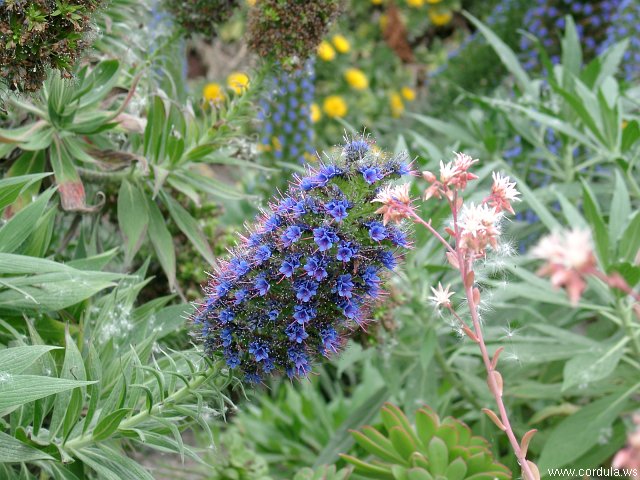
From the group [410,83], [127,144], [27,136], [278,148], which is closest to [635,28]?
[278,148]

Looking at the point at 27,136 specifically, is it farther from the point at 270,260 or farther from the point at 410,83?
the point at 410,83

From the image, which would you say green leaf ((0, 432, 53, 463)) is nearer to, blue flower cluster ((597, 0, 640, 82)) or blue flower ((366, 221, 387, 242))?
blue flower ((366, 221, 387, 242))

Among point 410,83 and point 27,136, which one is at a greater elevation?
point 27,136

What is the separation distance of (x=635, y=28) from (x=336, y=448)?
2.86 m

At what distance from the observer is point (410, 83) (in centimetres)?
655

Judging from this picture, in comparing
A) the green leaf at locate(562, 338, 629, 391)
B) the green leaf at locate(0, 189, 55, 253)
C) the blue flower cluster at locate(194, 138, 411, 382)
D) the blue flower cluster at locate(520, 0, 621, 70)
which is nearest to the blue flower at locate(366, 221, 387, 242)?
the blue flower cluster at locate(194, 138, 411, 382)

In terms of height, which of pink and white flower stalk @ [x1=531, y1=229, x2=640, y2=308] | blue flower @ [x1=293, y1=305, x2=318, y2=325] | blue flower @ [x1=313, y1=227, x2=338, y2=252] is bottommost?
blue flower @ [x1=293, y1=305, x2=318, y2=325]

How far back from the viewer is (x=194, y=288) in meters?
2.79

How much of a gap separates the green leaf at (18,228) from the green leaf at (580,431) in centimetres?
151

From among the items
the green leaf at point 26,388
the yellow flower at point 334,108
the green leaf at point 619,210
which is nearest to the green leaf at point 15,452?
the green leaf at point 26,388

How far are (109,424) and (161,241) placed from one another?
2.65 feet

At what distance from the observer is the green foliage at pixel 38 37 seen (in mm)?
1562

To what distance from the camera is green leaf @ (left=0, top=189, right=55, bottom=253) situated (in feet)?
6.23

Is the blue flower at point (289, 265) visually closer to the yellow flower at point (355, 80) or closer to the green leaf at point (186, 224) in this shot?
the green leaf at point (186, 224)
